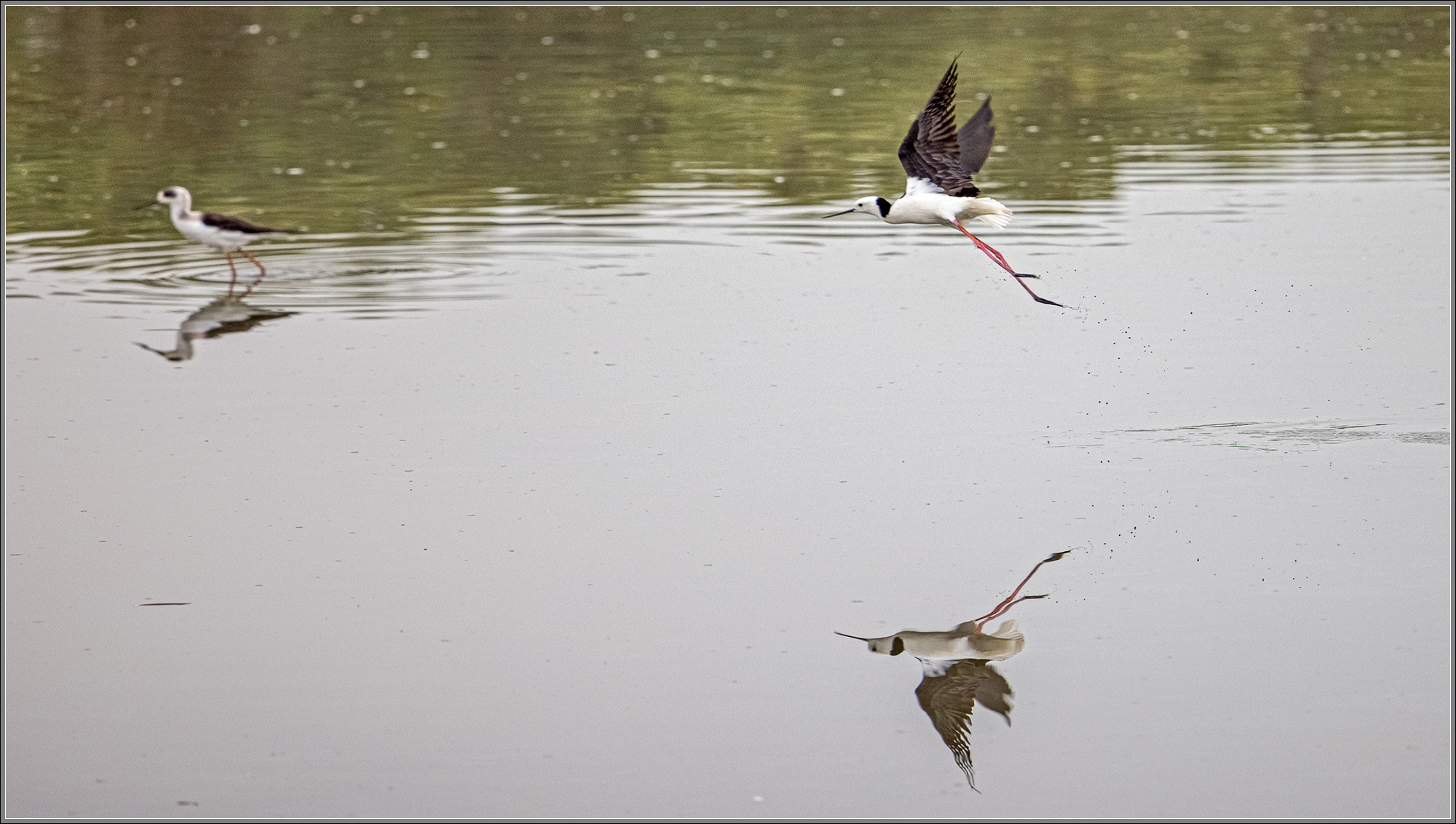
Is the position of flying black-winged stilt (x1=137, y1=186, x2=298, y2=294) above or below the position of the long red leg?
above

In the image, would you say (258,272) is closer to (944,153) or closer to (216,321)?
(216,321)

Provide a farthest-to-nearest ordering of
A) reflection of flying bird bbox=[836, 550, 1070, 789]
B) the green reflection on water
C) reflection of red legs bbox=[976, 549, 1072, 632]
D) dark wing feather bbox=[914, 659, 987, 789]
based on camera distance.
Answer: the green reflection on water
reflection of red legs bbox=[976, 549, 1072, 632]
reflection of flying bird bbox=[836, 550, 1070, 789]
dark wing feather bbox=[914, 659, 987, 789]

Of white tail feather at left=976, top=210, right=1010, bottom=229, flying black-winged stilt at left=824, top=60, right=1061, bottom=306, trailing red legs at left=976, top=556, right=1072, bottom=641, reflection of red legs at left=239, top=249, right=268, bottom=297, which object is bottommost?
reflection of red legs at left=239, top=249, right=268, bottom=297

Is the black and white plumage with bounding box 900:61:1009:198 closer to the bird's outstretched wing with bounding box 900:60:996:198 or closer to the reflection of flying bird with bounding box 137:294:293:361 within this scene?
the bird's outstretched wing with bounding box 900:60:996:198

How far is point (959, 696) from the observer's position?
21.3 feet

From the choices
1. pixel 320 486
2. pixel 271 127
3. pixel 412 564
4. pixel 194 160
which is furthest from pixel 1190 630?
pixel 271 127

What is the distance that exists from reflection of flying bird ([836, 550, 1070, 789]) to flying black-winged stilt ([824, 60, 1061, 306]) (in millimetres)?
3323

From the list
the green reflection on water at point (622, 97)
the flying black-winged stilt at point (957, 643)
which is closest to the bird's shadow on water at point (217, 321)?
the green reflection on water at point (622, 97)

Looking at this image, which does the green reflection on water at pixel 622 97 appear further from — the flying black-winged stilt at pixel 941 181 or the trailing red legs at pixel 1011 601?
the trailing red legs at pixel 1011 601

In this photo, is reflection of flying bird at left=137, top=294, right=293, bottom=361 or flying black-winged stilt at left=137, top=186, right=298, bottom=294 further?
flying black-winged stilt at left=137, top=186, right=298, bottom=294

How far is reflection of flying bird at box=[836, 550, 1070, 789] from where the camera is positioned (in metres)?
6.28

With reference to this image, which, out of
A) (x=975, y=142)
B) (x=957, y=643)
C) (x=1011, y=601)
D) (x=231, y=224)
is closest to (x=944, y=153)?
(x=975, y=142)

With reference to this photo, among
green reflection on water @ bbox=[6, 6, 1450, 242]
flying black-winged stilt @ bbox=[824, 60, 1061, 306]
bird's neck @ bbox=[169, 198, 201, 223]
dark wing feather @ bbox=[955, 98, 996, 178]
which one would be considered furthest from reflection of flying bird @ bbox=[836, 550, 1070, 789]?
green reflection on water @ bbox=[6, 6, 1450, 242]

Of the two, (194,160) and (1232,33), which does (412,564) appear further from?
(1232,33)
